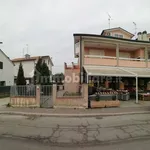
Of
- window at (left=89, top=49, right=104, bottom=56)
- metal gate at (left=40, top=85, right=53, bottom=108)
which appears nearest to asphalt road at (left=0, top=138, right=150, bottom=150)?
metal gate at (left=40, top=85, right=53, bottom=108)

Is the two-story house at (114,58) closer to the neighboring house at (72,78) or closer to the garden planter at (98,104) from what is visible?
the neighboring house at (72,78)

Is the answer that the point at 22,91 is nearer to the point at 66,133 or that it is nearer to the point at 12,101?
the point at 12,101

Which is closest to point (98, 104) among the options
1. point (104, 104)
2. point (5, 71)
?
point (104, 104)

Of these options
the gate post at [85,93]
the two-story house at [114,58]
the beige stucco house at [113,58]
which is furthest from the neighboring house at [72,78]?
the gate post at [85,93]

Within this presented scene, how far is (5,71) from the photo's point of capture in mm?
31922

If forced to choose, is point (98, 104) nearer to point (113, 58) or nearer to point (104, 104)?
point (104, 104)

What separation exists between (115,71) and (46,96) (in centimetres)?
794

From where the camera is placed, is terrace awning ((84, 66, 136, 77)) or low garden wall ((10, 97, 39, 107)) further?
terrace awning ((84, 66, 136, 77))

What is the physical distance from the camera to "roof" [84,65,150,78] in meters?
17.0

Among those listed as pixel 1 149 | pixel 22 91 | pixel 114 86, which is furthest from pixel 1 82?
pixel 1 149

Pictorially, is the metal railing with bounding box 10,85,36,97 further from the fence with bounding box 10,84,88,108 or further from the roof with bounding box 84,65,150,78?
the roof with bounding box 84,65,150,78

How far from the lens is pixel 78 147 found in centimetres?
628

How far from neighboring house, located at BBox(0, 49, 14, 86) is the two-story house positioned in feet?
51.6

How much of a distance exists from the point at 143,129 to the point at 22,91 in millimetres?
10554
